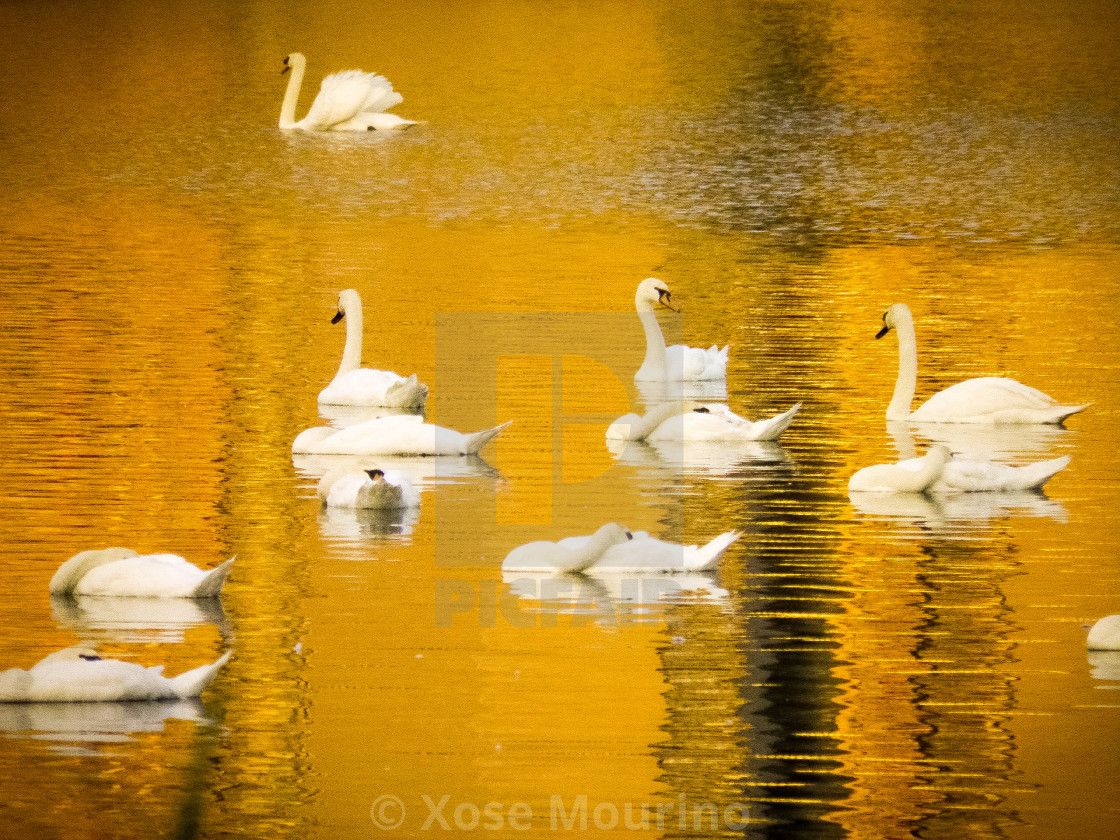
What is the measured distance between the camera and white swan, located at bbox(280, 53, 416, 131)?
38.7 meters

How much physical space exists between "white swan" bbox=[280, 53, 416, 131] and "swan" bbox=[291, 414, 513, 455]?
25086 mm

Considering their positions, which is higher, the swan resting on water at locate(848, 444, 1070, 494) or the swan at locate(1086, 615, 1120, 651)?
the swan resting on water at locate(848, 444, 1070, 494)

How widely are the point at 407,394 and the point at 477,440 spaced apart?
165 centimetres

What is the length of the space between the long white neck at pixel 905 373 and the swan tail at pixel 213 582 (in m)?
6.57

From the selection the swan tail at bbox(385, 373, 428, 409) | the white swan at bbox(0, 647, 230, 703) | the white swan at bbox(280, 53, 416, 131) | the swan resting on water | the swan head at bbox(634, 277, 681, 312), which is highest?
the white swan at bbox(280, 53, 416, 131)

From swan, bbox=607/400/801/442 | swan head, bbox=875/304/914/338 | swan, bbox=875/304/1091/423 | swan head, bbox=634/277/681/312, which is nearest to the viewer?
swan, bbox=607/400/801/442

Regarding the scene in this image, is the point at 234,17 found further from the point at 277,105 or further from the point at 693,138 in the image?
the point at 693,138

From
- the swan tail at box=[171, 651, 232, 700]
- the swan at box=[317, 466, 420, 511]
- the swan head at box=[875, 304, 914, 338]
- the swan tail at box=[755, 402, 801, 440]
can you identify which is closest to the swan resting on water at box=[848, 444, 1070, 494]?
the swan tail at box=[755, 402, 801, 440]

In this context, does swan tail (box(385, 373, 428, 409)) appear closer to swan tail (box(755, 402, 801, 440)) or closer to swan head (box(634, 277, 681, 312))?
swan tail (box(755, 402, 801, 440))

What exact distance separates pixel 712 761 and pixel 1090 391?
922 centimetres

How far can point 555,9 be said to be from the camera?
72.7 metres

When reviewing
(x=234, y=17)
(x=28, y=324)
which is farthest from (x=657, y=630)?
(x=234, y=17)

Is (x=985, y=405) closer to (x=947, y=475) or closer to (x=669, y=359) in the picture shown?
(x=947, y=475)

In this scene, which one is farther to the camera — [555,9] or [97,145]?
[555,9]
